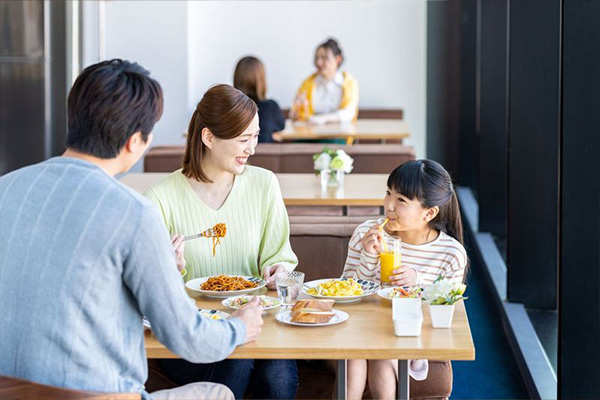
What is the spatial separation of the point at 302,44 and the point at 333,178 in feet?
17.6

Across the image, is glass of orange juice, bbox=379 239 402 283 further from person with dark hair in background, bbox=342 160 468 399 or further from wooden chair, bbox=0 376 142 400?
wooden chair, bbox=0 376 142 400

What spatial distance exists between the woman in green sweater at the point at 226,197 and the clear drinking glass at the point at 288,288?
Answer: 0.88 feet

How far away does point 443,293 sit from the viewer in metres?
2.27

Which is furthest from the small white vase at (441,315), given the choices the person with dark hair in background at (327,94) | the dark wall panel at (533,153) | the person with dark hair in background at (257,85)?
the person with dark hair in background at (327,94)

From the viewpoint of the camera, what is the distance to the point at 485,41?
6.84m

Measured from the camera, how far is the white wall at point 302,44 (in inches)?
379

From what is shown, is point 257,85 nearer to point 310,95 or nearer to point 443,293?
point 310,95

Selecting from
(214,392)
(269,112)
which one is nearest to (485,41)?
(269,112)

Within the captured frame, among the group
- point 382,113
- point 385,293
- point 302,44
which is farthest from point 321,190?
point 302,44

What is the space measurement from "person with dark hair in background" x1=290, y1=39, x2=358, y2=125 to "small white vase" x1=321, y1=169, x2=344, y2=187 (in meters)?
2.92

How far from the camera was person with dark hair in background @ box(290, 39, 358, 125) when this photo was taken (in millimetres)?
7531

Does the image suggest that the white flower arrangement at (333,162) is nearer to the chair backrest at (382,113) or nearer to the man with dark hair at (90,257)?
the man with dark hair at (90,257)

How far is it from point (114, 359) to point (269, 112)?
15.1 ft

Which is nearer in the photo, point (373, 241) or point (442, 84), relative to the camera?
point (373, 241)
